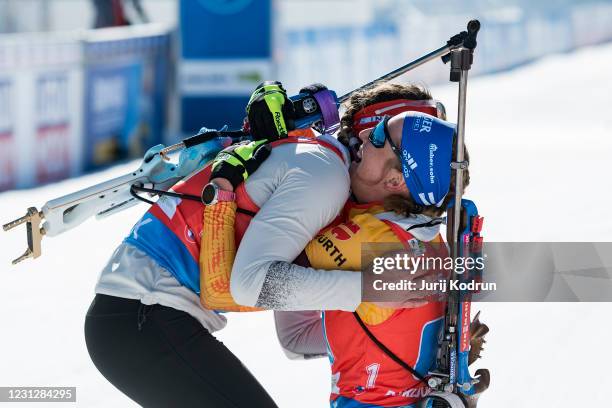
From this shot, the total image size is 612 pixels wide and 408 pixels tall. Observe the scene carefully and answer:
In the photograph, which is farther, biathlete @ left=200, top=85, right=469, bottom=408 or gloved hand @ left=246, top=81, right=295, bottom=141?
gloved hand @ left=246, top=81, right=295, bottom=141

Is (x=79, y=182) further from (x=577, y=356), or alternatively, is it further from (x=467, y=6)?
(x=467, y=6)

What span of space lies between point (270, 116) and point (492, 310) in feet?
9.24

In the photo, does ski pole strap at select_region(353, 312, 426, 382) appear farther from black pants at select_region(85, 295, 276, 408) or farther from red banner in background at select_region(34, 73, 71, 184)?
red banner in background at select_region(34, 73, 71, 184)

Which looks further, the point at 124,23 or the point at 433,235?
the point at 124,23

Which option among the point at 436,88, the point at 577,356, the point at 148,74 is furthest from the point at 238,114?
the point at 577,356

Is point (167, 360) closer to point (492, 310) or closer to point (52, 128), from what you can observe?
point (492, 310)

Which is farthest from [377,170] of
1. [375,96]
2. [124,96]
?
[124,96]

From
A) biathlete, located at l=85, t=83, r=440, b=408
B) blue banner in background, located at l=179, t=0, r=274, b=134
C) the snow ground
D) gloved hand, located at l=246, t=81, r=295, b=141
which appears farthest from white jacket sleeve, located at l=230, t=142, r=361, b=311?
blue banner in background, located at l=179, t=0, r=274, b=134

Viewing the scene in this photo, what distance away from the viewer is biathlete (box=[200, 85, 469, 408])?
2.81 m

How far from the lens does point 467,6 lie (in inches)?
1201

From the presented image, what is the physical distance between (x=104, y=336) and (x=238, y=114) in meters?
9.59

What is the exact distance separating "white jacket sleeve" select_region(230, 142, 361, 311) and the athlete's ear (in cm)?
21

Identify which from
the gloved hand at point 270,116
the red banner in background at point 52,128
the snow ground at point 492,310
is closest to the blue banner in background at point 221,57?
the snow ground at point 492,310

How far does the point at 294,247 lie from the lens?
2.72m
